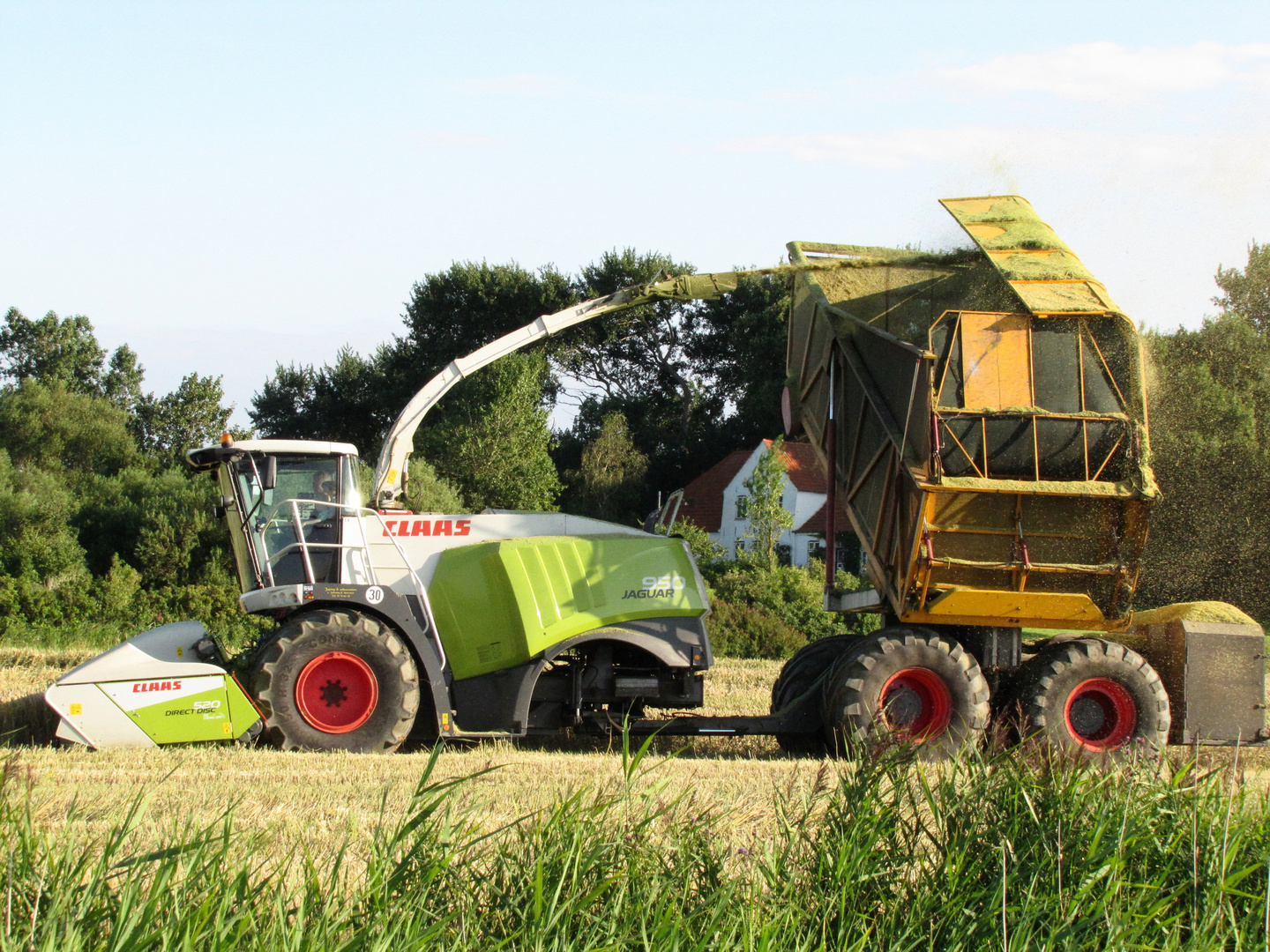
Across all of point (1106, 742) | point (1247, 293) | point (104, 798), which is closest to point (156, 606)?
point (104, 798)

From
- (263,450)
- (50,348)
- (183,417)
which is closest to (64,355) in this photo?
(50,348)

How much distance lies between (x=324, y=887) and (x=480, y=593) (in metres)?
4.50

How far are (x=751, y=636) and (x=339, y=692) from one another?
9.53 metres

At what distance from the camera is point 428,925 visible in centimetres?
311

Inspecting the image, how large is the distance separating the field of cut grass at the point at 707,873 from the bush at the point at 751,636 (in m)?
11.5

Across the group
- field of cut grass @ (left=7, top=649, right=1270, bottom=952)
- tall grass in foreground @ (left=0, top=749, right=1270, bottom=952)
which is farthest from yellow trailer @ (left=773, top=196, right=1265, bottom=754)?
tall grass in foreground @ (left=0, top=749, right=1270, bottom=952)

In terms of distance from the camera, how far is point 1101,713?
747 cm

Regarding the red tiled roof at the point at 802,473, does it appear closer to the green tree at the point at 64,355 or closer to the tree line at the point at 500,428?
the tree line at the point at 500,428

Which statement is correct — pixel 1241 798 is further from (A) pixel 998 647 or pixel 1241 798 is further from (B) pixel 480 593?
(B) pixel 480 593

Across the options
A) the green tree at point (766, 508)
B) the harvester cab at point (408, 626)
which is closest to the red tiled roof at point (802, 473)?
the green tree at point (766, 508)

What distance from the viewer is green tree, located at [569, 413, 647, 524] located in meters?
33.9

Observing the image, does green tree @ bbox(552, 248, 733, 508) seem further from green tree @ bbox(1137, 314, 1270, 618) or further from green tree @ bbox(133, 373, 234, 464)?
green tree @ bbox(1137, 314, 1270, 618)

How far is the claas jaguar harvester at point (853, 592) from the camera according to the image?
7.19m

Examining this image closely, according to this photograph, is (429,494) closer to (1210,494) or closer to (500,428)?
(500,428)
